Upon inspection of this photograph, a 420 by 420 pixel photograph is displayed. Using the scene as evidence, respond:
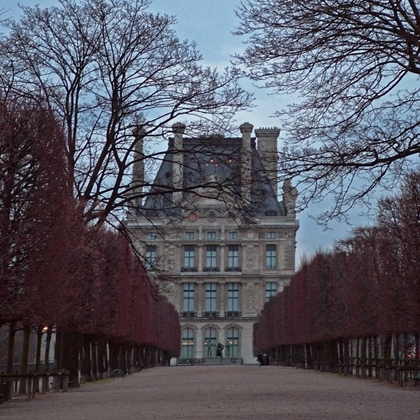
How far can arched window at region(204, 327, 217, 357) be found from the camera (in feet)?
360

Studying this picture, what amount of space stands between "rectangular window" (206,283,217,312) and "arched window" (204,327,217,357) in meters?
2.60

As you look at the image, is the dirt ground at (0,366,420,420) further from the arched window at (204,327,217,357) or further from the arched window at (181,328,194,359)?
the arched window at (204,327,217,357)

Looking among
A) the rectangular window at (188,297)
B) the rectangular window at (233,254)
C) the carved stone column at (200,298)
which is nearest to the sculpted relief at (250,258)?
the rectangular window at (233,254)

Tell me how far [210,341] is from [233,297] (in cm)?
568

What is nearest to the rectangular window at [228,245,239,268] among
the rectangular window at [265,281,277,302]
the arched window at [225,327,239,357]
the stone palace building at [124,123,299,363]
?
the stone palace building at [124,123,299,363]

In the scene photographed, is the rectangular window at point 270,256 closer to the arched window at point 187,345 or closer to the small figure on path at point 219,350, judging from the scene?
the arched window at point 187,345

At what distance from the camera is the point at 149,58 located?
22.2m

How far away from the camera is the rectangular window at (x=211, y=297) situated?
11269 cm

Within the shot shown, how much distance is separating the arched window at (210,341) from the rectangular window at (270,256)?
29.9 ft

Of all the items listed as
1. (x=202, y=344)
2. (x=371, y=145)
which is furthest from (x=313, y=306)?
(x=202, y=344)

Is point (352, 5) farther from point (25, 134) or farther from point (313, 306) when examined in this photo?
point (313, 306)

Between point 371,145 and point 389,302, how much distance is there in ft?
63.5

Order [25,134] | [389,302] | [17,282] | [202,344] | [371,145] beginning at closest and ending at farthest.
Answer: [371,145], [17,282], [25,134], [389,302], [202,344]

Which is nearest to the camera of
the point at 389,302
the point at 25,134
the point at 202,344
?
the point at 25,134
